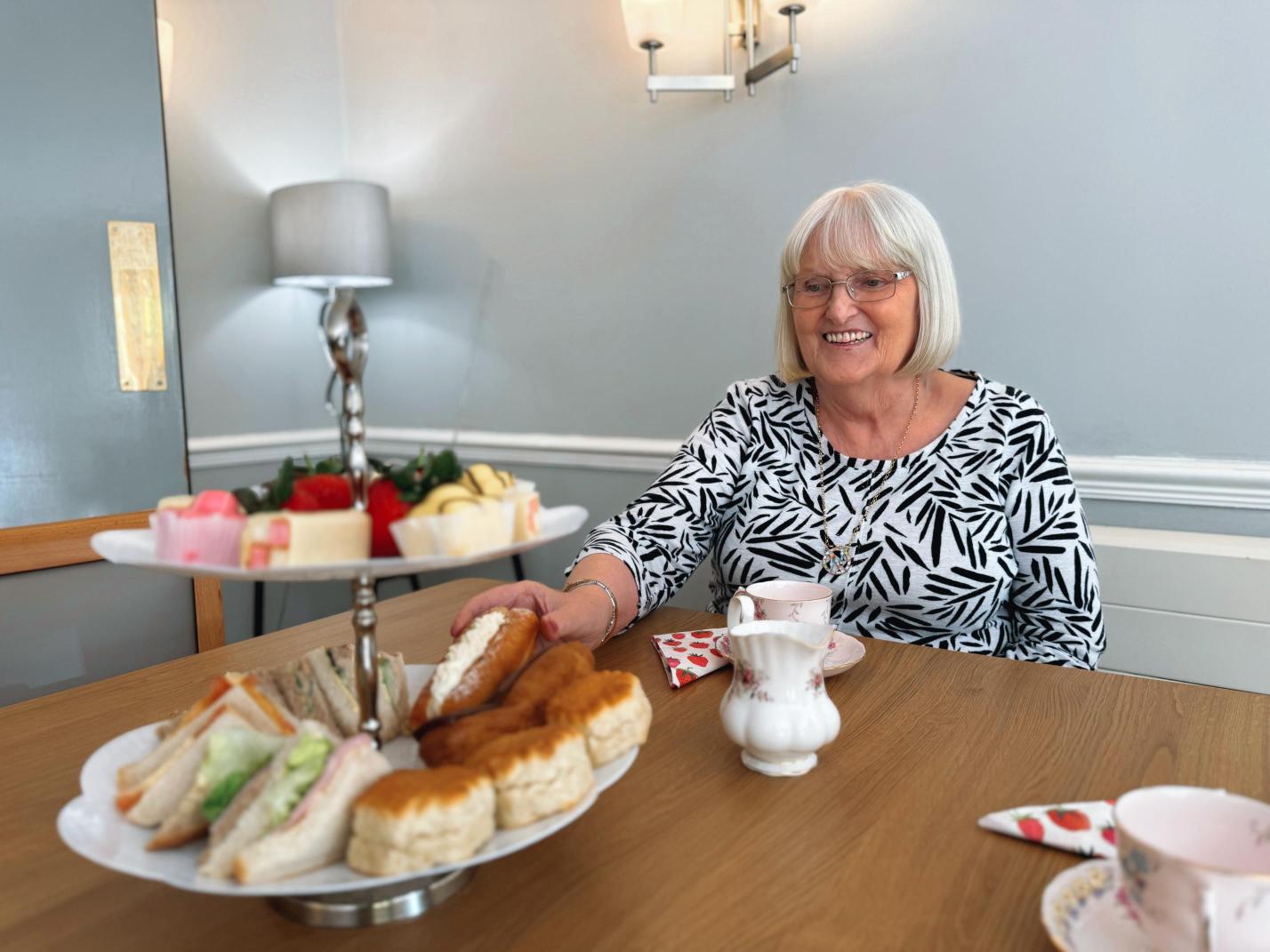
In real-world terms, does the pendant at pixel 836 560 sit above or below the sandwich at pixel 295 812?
below

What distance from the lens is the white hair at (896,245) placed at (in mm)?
1412

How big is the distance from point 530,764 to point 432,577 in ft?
9.82

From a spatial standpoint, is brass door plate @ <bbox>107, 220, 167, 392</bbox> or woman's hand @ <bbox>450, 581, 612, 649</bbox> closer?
woman's hand @ <bbox>450, 581, 612, 649</bbox>

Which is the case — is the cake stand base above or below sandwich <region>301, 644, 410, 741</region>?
below

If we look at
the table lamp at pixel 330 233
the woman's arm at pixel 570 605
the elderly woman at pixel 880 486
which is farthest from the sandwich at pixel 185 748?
the table lamp at pixel 330 233

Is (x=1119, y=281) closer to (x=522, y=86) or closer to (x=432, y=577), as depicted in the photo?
(x=522, y=86)

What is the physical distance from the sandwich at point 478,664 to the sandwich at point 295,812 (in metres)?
0.11

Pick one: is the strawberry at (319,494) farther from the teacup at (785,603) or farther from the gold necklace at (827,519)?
the gold necklace at (827,519)

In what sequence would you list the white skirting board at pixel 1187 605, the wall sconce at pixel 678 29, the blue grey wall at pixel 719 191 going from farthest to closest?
the wall sconce at pixel 678 29, the blue grey wall at pixel 719 191, the white skirting board at pixel 1187 605

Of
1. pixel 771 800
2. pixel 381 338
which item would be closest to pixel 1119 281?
pixel 771 800

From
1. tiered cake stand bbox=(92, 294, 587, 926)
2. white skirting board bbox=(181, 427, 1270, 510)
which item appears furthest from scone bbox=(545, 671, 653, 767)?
white skirting board bbox=(181, 427, 1270, 510)

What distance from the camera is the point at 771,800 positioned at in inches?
28.5

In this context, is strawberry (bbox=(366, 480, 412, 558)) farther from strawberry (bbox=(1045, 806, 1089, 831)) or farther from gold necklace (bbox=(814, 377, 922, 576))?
gold necklace (bbox=(814, 377, 922, 576))

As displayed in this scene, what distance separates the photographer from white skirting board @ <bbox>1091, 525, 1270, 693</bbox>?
162cm
